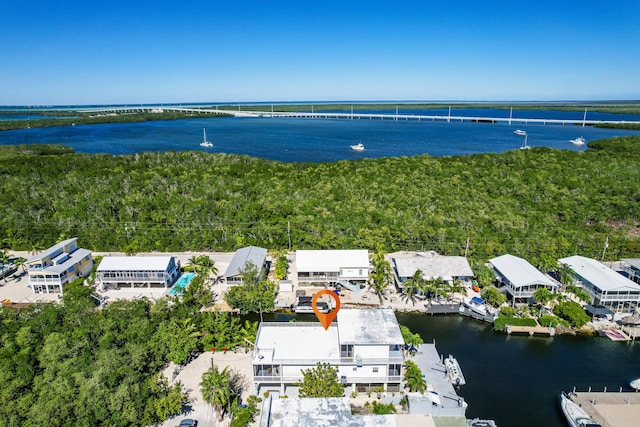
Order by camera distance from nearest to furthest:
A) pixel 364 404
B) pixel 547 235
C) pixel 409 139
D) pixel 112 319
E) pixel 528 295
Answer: pixel 364 404
pixel 112 319
pixel 528 295
pixel 547 235
pixel 409 139

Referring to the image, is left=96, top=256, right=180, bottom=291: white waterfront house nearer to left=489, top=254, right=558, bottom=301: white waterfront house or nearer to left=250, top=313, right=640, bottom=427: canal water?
left=250, top=313, right=640, bottom=427: canal water

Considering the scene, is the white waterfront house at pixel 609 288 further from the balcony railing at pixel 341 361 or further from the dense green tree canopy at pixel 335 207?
the balcony railing at pixel 341 361

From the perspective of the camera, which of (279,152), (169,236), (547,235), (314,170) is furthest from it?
(279,152)

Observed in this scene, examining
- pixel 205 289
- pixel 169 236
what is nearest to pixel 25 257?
pixel 169 236

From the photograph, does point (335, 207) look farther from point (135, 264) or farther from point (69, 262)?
point (69, 262)

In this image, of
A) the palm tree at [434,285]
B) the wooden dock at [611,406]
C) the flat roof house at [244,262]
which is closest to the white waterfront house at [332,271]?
the flat roof house at [244,262]

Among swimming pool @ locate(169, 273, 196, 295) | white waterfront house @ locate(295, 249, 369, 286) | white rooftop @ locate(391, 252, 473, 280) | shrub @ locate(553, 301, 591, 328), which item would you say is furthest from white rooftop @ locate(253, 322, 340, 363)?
shrub @ locate(553, 301, 591, 328)

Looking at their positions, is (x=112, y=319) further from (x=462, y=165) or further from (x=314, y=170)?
(x=462, y=165)
